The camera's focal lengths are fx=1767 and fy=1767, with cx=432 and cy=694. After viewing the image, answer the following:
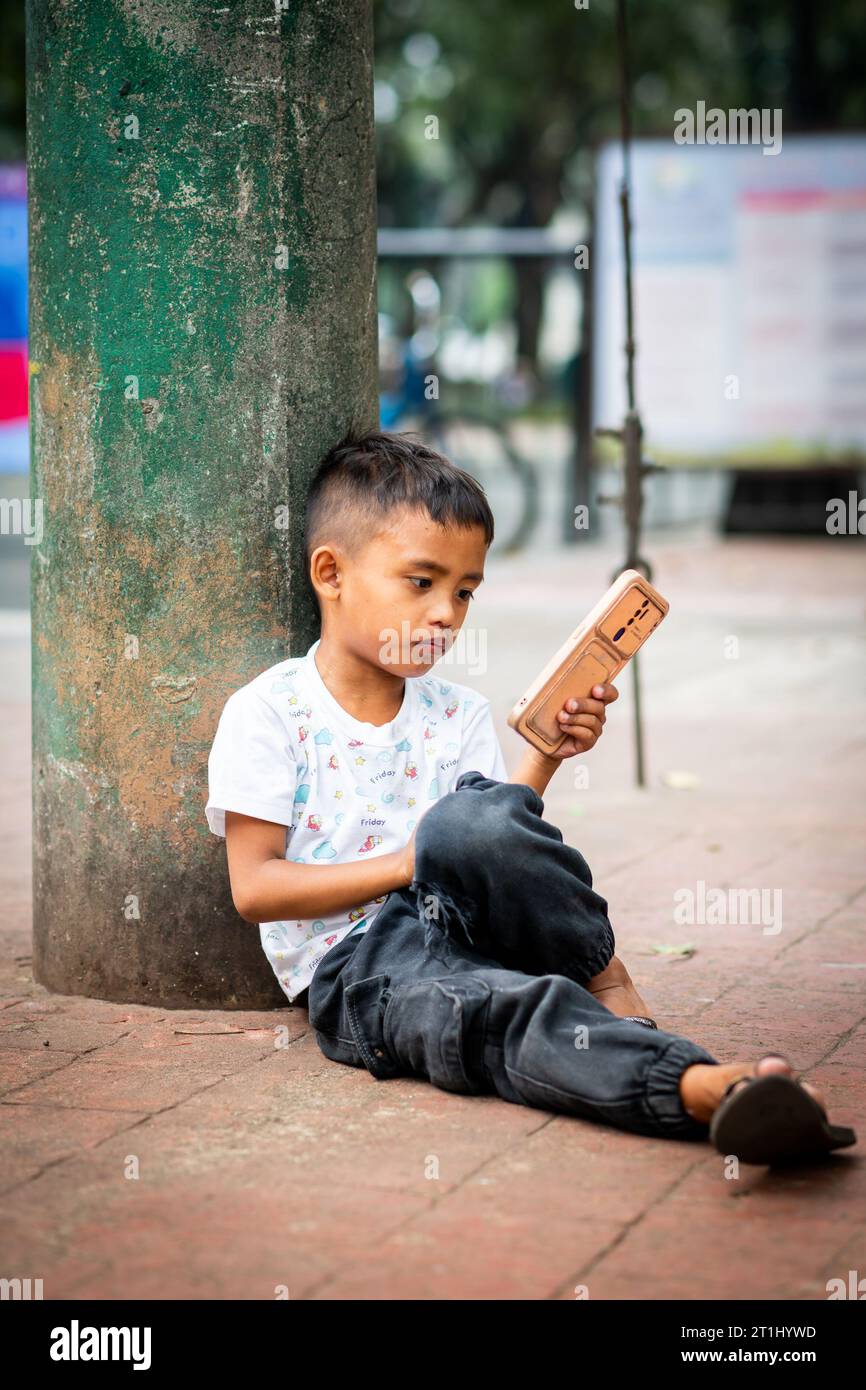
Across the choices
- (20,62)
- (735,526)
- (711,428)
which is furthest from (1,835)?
(20,62)

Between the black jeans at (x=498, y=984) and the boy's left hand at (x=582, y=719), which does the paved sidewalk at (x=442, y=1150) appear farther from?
the boy's left hand at (x=582, y=719)

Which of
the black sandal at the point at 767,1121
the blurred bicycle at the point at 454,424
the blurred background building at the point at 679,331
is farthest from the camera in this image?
the blurred bicycle at the point at 454,424

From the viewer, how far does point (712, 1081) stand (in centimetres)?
255

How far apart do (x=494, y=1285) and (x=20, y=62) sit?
70.7 feet

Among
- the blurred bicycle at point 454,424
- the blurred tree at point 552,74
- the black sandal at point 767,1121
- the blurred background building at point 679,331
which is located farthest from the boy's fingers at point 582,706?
the blurred tree at point 552,74

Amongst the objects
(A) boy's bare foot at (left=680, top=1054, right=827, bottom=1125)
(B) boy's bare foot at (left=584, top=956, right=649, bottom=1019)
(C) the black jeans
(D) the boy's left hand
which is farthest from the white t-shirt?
(A) boy's bare foot at (left=680, top=1054, right=827, bottom=1125)

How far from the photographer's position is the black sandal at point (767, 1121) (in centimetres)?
243

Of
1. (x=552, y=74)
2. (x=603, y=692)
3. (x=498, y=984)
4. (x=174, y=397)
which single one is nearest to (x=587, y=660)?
(x=603, y=692)

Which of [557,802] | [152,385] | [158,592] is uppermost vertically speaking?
[152,385]

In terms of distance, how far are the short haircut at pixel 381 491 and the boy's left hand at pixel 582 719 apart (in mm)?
342

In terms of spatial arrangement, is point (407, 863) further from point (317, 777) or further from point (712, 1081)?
point (712, 1081)

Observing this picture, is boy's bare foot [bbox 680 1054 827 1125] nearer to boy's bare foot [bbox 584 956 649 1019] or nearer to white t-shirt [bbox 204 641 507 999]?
boy's bare foot [bbox 584 956 649 1019]

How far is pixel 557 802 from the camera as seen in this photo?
18.0 feet

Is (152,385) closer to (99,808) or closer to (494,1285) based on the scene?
(99,808)
